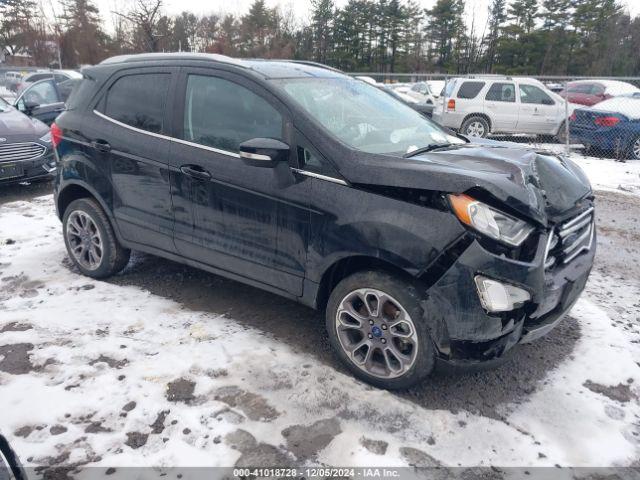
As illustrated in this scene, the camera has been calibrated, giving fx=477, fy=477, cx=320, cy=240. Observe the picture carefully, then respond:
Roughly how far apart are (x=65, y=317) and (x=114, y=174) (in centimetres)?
118

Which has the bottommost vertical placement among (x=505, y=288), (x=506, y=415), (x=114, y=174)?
(x=506, y=415)

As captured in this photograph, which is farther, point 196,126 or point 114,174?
point 114,174

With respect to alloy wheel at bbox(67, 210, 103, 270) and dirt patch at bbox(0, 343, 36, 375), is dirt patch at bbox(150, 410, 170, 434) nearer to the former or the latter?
dirt patch at bbox(0, 343, 36, 375)

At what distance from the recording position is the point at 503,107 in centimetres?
1270

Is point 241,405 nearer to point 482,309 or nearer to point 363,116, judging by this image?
point 482,309

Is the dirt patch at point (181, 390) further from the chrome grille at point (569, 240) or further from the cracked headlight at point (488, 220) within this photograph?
the chrome grille at point (569, 240)

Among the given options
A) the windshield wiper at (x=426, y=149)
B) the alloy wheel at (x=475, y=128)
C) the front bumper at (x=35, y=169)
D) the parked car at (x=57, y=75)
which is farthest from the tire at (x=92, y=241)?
the alloy wheel at (x=475, y=128)

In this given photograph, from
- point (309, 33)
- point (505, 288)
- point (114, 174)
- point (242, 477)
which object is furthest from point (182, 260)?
point (309, 33)

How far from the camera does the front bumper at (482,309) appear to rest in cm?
243

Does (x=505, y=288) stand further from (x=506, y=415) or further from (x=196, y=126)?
(x=196, y=126)

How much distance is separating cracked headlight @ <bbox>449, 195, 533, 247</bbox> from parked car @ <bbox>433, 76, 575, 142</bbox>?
11.2m

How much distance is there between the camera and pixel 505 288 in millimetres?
2434

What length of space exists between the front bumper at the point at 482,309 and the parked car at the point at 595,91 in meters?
16.5

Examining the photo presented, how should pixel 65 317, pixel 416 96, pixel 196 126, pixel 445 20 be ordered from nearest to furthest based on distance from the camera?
pixel 196 126
pixel 65 317
pixel 416 96
pixel 445 20
